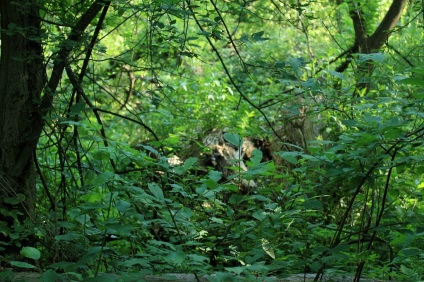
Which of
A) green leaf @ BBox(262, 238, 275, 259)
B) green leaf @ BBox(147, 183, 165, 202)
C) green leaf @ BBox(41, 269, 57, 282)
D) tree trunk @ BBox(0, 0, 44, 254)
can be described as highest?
tree trunk @ BBox(0, 0, 44, 254)

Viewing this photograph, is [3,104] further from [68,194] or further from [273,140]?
[273,140]

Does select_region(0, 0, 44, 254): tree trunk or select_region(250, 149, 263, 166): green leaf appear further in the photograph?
select_region(0, 0, 44, 254): tree trunk

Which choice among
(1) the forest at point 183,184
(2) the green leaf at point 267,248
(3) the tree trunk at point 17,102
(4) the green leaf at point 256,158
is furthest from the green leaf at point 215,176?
(3) the tree trunk at point 17,102

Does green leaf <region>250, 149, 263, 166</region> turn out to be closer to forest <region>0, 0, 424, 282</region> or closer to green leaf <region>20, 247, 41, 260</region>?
forest <region>0, 0, 424, 282</region>

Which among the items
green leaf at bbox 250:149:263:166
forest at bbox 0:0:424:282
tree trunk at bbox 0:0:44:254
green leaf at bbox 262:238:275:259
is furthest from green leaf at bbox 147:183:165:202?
tree trunk at bbox 0:0:44:254

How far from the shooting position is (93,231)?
3.00 meters

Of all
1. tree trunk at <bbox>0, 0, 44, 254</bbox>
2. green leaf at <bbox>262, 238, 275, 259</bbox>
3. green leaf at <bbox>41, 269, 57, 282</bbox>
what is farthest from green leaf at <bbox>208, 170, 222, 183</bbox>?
tree trunk at <bbox>0, 0, 44, 254</bbox>

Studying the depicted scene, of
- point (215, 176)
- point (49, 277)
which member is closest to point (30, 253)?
point (49, 277)

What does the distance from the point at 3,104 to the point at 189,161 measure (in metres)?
1.51

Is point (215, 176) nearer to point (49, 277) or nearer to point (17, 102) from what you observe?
point (49, 277)

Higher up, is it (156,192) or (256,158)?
(256,158)

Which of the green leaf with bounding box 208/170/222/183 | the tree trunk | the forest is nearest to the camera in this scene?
the green leaf with bounding box 208/170/222/183

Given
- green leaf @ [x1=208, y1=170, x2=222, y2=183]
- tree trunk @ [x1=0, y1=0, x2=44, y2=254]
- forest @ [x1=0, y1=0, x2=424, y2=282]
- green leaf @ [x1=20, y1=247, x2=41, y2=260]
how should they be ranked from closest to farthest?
green leaf @ [x1=20, y1=247, x2=41, y2=260] < green leaf @ [x1=208, y1=170, x2=222, y2=183] < forest @ [x1=0, y1=0, x2=424, y2=282] < tree trunk @ [x1=0, y1=0, x2=44, y2=254]

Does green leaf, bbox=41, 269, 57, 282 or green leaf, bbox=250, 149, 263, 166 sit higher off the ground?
green leaf, bbox=250, 149, 263, 166
